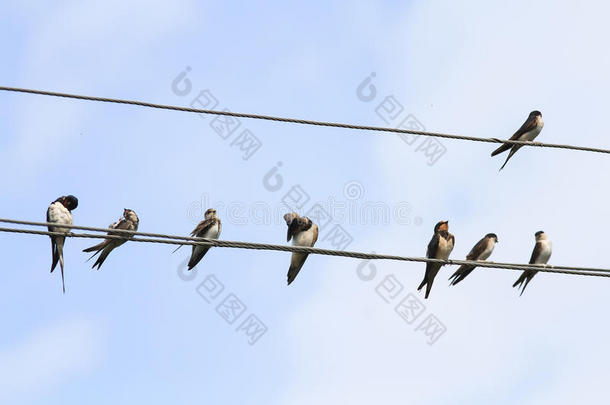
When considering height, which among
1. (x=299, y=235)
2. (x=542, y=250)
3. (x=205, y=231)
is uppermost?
(x=205, y=231)

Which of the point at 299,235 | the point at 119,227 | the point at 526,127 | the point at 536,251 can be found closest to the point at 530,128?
the point at 526,127

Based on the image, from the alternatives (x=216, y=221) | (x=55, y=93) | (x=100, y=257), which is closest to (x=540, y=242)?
(x=216, y=221)

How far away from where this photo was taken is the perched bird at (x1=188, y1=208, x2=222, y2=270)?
39.9ft

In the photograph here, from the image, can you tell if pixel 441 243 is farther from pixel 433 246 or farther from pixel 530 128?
pixel 530 128

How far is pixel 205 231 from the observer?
1218 centimetres

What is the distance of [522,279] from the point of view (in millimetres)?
10922

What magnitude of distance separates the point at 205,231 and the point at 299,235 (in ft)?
4.54

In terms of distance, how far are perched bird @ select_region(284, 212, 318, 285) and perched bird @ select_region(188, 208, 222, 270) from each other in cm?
119

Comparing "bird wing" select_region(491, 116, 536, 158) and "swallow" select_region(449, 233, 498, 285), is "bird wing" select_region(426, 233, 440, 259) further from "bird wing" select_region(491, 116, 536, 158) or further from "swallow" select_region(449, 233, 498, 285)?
"bird wing" select_region(491, 116, 536, 158)

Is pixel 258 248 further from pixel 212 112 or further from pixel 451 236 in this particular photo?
pixel 451 236

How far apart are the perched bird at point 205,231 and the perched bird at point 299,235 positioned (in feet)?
3.89

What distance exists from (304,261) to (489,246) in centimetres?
210

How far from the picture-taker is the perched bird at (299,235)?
11266 millimetres

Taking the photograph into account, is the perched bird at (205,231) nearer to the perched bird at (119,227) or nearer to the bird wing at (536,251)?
the perched bird at (119,227)
